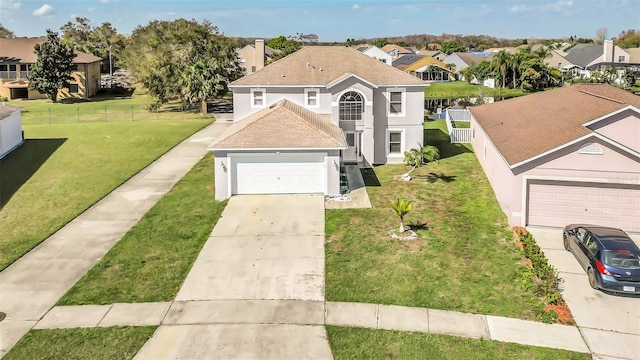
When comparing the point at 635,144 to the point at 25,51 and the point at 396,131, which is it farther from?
the point at 25,51

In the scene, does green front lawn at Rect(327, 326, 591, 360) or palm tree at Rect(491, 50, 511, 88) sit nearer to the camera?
green front lawn at Rect(327, 326, 591, 360)

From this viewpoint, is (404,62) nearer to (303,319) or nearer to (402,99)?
(402,99)

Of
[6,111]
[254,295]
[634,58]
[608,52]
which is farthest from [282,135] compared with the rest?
[634,58]

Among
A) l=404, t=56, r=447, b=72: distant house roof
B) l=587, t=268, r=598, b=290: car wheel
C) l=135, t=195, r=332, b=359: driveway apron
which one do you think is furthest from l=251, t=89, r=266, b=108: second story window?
l=404, t=56, r=447, b=72: distant house roof

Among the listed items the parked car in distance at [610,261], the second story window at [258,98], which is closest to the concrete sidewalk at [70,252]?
the second story window at [258,98]

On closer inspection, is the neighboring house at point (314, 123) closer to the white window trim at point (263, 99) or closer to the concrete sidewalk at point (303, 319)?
the white window trim at point (263, 99)

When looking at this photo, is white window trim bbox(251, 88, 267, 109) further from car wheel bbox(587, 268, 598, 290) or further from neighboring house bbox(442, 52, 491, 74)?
neighboring house bbox(442, 52, 491, 74)

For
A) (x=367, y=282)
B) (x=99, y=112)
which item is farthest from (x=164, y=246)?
(x=99, y=112)
